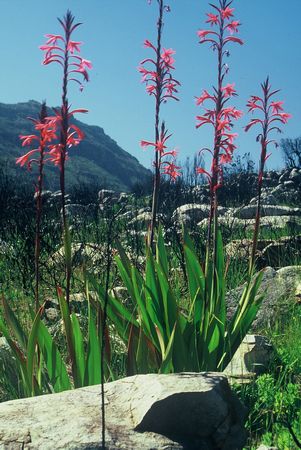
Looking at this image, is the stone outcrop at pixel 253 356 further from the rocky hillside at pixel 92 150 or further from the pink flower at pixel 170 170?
the rocky hillside at pixel 92 150

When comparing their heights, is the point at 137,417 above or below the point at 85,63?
below

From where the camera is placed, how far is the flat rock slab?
2250mm

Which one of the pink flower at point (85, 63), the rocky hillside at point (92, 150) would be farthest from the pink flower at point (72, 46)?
the rocky hillside at point (92, 150)

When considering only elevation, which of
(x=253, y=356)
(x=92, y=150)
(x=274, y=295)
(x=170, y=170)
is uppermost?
(x=92, y=150)

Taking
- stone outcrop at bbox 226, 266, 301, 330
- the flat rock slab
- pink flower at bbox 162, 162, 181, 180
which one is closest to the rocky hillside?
stone outcrop at bbox 226, 266, 301, 330

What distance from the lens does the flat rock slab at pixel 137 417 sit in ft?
7.38

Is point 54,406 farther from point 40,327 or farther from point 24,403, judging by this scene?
point 40,327

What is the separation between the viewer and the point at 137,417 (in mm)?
2377

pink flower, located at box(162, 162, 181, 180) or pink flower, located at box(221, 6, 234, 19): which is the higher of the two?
pink flower, located at box(221, 6, 234, 19)

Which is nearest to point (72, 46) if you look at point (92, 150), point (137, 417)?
point (137, 417)

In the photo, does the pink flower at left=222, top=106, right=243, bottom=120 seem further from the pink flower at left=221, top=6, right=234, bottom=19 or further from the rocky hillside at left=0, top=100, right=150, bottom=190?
the rocky hillside at left=0, top=100, right=150, bottom=190

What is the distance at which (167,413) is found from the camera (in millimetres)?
2408

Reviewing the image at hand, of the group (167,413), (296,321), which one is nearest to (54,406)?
(167,413)

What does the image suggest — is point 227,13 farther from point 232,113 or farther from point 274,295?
point 274,295
